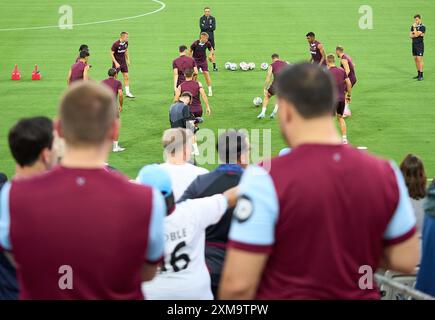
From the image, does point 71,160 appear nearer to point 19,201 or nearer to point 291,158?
point 19,201

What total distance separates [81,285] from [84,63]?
49.0 ft

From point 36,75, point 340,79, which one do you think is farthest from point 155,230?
point 36,75

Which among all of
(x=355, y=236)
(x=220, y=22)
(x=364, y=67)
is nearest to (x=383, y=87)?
(x=364, y=67)

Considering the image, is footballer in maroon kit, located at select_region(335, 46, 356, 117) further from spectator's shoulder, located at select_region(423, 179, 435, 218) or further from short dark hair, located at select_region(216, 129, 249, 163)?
spectator's shoulder, located at select_region(423, 179, 435, 218)

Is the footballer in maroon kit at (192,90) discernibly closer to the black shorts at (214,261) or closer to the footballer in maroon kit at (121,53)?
the footballer in maroon kit at (121,53)

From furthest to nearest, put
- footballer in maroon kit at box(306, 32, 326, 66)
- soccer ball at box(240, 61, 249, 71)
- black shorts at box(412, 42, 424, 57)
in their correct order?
soccer ball at box(240, 61, 249, 71)
black shorts at box(412, 42, 424, 57)
footballer in maroon kit at box(306, 32, 326, 66)

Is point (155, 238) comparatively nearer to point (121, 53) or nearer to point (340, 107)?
point (340, 107)

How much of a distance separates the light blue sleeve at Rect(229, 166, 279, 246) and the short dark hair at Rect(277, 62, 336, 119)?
379 mm

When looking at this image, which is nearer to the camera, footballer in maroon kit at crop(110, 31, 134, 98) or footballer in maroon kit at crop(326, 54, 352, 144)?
footballer in maroon kit at crop(326, 54, 352, 144)

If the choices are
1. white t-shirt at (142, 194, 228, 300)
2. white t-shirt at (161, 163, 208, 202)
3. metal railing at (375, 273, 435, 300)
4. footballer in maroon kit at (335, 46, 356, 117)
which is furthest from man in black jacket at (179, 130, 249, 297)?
footballer in maroon kit at (335, 46, 356, 117)

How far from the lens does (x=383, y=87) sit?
21297mm

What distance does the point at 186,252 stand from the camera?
5.31 metres

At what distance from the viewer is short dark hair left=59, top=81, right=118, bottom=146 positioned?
3.23 m

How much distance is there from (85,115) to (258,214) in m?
0.89
